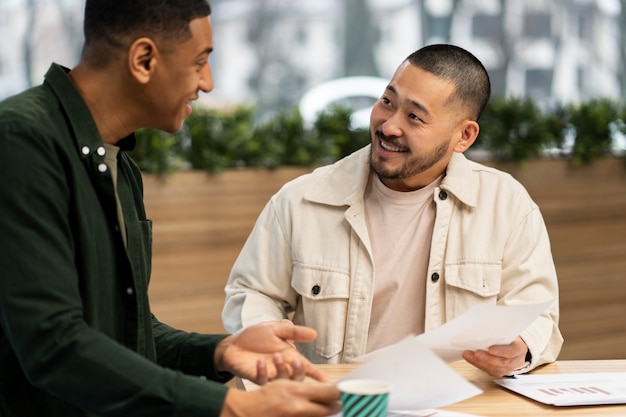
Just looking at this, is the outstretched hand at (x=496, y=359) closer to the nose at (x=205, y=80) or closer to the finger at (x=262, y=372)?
the finger at (x=262, y=372)

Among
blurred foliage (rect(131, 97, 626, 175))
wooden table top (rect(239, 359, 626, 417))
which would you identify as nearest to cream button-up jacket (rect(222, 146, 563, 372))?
wooden table top (rect(239, 359, 626, 417))

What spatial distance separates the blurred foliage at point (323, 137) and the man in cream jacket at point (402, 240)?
167cm

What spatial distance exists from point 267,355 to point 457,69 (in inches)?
44.9

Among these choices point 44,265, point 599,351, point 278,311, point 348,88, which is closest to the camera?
point 44,265

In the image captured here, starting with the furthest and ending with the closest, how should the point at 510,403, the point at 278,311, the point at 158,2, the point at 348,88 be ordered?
the point at 348,88 → the point at 278,311 → the point at 510,403 → the point at 158,2

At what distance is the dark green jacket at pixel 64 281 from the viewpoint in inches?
52.7

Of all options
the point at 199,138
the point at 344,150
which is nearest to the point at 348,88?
the point at 344,150

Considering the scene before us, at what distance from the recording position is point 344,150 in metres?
4.63

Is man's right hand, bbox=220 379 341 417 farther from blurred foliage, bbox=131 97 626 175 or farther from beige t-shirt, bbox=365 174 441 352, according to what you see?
blurred foliage, bbox=131 97 626 175

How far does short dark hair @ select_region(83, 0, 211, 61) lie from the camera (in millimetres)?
1488

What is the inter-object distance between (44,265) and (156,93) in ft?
1.22

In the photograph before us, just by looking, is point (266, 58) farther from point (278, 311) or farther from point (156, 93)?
point (156, 93)

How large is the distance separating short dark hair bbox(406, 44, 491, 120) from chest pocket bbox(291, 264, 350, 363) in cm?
60

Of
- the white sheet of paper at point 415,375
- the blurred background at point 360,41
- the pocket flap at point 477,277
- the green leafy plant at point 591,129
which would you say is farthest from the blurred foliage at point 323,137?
the white sheet of paper at point 415,375
